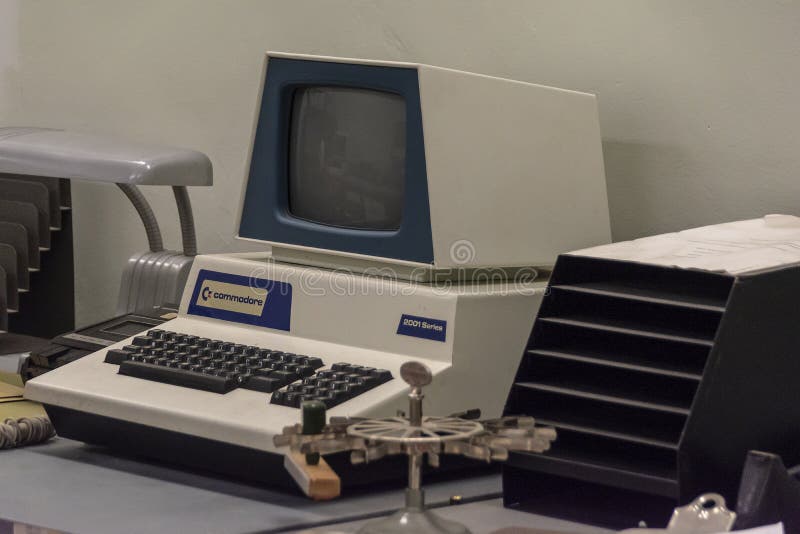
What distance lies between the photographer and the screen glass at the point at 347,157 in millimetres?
1423

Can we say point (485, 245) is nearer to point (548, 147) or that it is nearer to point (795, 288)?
point (548, 147)

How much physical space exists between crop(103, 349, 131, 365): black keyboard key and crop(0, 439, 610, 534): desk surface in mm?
121

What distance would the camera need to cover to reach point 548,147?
57.6 inches

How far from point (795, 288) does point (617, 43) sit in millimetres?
565

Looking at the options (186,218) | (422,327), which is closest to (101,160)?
(186,218)

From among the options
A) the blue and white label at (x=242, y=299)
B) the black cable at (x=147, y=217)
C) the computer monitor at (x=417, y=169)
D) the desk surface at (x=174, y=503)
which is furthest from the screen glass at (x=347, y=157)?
the black cable at (x=147, y=217)

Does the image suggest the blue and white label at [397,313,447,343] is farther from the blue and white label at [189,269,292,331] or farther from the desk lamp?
the desk lamp

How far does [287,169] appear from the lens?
1515mm

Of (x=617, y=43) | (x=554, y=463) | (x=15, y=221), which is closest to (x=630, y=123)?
(x=617, y=43)

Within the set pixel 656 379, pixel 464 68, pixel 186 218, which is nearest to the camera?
pixel 656 379

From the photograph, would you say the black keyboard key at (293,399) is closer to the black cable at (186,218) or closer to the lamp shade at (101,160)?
the lamp shade at (101,160)

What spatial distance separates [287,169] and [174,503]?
49cm

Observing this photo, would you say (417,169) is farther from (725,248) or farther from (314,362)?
(725,248)

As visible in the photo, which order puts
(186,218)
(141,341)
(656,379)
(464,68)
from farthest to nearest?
1. (186,218)
2. (464,68)
3. (141,341)
4. (656,379)
